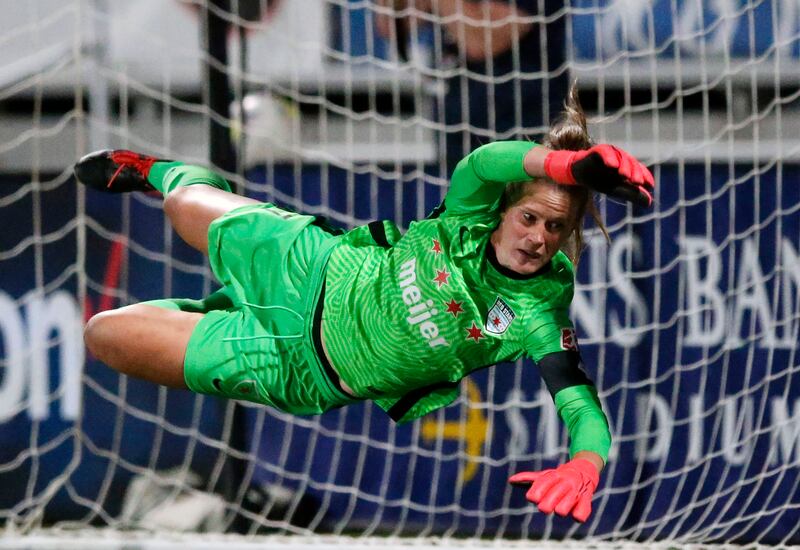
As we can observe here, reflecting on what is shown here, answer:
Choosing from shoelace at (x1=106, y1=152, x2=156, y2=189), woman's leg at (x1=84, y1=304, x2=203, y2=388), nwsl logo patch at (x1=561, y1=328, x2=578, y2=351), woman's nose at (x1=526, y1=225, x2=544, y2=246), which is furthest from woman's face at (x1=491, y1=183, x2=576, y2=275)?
shoelace at (x1=106, y1=152, x2=156, y2=189)

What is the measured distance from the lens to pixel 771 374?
385cm

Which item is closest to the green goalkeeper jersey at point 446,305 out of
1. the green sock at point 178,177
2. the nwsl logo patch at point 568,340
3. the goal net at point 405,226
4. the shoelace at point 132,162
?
the nwsl logo patch at point 568,340

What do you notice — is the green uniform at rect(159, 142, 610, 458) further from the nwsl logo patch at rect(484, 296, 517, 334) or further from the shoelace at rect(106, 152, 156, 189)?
the shoelace at rect(106, 152, 156, 189)

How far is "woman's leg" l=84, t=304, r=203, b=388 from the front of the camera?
8.80 ft

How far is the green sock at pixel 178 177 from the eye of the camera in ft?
9.11

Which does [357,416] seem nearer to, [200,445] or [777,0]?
[200,445]

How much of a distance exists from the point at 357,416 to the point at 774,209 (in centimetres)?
127

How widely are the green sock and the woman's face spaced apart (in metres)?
0.69

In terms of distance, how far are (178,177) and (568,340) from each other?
89cm

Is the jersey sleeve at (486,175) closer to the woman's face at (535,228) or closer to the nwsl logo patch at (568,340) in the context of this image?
the woman's face at (535,228)

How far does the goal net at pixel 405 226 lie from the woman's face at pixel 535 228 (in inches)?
56.5

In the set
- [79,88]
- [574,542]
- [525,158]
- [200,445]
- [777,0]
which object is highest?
[777,0]

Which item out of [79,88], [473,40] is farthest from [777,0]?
[79,88]

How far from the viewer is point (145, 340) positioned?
2.68 m
